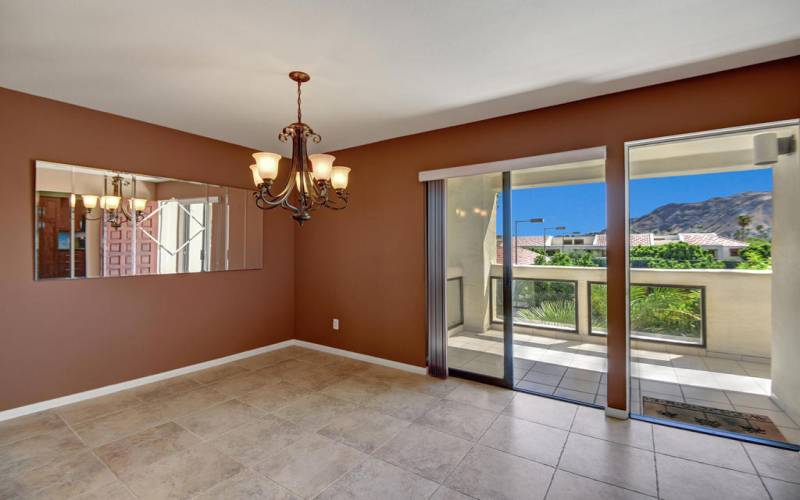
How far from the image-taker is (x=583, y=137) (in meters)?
3.00

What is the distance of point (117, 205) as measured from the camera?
330 cm

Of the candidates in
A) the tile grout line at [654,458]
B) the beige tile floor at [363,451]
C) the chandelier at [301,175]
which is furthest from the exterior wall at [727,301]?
the chandelier at [301,175]

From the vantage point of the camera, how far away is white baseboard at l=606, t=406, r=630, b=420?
2.84m

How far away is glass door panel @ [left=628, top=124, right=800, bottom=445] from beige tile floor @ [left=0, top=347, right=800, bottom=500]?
21.9 inches

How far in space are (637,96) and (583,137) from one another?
0.46 m

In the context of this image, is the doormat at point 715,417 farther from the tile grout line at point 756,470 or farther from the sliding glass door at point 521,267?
the sliding glass door at point 521,267

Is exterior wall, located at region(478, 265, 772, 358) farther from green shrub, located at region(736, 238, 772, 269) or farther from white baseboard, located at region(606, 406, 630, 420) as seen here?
white baseboard, located at region(606, 406, 630, 420)

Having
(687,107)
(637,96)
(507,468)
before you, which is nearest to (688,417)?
(507,468)

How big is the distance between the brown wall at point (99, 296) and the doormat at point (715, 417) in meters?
4.24

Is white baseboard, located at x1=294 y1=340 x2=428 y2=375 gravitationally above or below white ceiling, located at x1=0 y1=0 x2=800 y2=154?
below

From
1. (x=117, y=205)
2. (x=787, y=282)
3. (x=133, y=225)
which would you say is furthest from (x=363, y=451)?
(x=787, y=282)

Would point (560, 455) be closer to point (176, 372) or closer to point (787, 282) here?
point (787, 282)

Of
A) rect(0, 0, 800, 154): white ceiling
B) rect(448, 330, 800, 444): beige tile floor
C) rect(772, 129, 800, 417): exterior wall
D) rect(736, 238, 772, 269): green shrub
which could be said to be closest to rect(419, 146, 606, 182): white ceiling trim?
rect(0, 0, 800, 154): white ceiling

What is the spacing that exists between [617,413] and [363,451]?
2.03m
